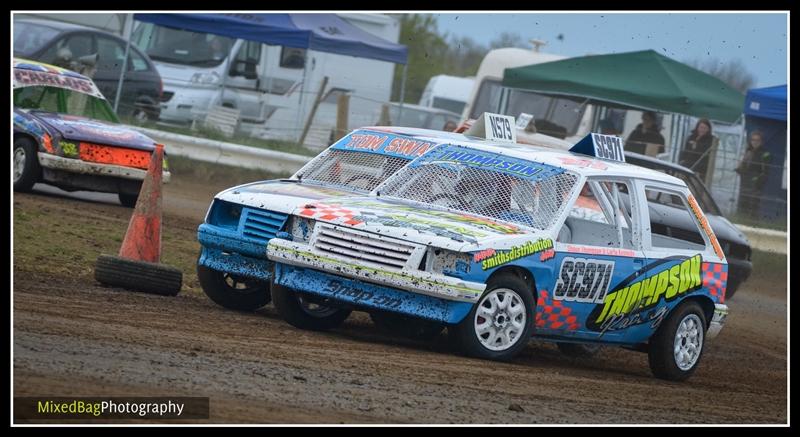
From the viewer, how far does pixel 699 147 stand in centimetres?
2005

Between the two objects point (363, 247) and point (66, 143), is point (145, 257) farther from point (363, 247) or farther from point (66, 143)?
point (66, 143)

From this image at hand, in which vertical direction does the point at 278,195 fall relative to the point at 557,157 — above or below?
below

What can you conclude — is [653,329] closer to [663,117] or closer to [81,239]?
[81,239]

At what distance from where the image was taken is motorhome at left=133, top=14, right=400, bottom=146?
22.9 m

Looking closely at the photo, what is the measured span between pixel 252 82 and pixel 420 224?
1663 centimetres

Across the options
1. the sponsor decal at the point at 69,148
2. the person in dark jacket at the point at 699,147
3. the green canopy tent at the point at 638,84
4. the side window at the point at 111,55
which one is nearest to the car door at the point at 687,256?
the sponsor decal at the point at 69,148

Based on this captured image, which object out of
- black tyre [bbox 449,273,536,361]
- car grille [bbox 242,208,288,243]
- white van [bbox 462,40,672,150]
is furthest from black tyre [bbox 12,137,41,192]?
white van [bbox 462,40,672,150]

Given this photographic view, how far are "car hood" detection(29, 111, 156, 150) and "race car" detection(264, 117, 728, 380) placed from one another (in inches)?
196

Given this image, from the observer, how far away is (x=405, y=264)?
7832 mm

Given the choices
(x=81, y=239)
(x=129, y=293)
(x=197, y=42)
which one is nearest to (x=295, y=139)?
(x=197, y=42)

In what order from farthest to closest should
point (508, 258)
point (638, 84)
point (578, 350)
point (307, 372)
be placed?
point (638, 84)
point (578, 350)
point (508, 258)
point (307, 372)

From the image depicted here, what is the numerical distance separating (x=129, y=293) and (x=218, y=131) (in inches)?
498

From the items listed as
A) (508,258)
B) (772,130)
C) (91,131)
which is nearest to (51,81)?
(91,131)

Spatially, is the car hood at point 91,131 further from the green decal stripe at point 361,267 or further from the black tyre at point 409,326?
the green decal stripe at point 361,267
